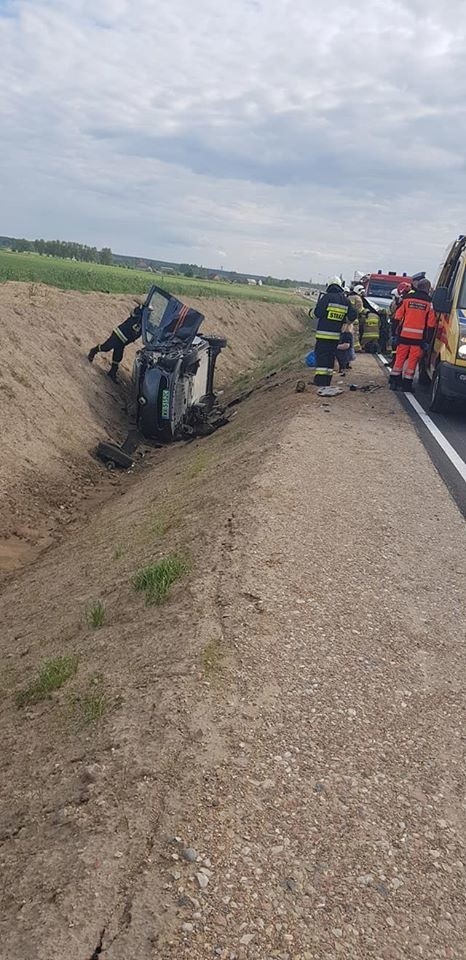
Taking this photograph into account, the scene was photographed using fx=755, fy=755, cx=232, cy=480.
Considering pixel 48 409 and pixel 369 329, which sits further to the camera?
pixel 369 329

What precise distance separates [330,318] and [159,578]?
7.95 metres

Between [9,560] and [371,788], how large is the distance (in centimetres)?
616

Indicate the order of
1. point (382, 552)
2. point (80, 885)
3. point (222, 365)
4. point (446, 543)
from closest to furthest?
point (80, 885)
point (382, 552)
point (446, 543)
point (222, 365)

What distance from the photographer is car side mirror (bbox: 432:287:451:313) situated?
35.3 ft

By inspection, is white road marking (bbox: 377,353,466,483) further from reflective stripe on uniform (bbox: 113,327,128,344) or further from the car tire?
reflective stripe on uniform (bbox: 113,327,128,344)

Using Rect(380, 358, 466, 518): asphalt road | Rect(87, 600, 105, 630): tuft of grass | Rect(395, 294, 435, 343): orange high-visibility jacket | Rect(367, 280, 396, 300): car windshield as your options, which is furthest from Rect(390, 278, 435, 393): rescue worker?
Rect(367, 280, 396, 300): car windshield

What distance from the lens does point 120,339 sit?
634 inches

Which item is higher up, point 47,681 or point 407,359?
point 407,359

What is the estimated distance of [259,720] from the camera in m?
3.49

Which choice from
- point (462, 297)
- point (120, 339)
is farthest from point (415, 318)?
point (120, 339)

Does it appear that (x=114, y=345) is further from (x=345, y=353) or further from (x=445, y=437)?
(x=445, y=437)

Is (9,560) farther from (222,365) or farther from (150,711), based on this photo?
(222,365)

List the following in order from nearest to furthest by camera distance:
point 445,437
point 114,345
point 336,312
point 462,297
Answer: point 445,437 → point 462,297 → point 336,312 → point 114,345

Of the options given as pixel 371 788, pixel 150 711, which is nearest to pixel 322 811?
pixel 371 788
